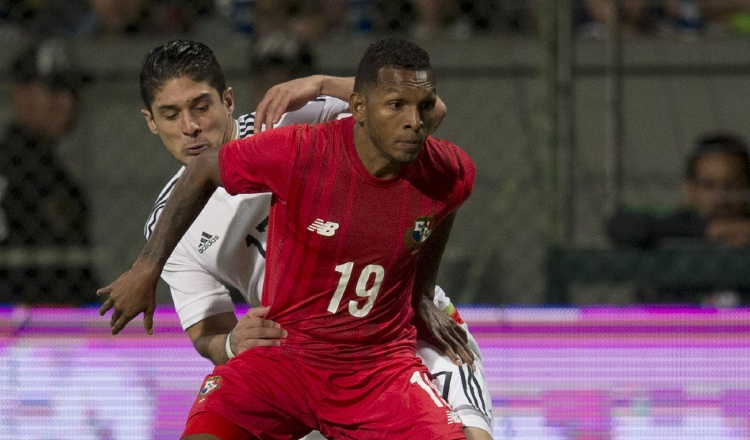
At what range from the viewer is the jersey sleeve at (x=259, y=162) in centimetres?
285

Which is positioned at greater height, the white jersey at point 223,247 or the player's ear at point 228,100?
the player's ear at point 228,100

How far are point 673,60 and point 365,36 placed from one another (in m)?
1.61

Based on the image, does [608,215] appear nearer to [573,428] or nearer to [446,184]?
[573,428]

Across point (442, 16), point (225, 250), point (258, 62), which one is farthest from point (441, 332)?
point (442, 16)

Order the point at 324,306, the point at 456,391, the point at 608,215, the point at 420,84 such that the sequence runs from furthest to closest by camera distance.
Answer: the point at 608,215, the point at 456,391, the point at 324,306, the point at 420,84

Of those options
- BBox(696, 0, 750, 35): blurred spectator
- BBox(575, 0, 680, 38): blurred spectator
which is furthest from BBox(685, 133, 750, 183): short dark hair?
BBox(696, 0, 750, 35): blurred spectator

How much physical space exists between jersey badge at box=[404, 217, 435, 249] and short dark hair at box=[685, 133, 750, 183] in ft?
9.34

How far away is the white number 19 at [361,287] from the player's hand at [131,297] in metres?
0.48

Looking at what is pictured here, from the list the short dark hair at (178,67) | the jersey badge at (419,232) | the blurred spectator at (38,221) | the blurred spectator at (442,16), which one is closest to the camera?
the jersey badge at (419,232)

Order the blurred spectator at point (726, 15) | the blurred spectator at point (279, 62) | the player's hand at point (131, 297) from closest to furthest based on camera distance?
the player's hand at point (131, 297)
the blurred spectator at point (279, 62)
the blurred spectator at point (726, 15)

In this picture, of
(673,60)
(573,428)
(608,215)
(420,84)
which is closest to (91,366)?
(573,428)

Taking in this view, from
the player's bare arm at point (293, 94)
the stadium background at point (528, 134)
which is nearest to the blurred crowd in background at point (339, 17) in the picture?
the stadium background at point (528, 134)

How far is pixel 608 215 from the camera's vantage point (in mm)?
5652

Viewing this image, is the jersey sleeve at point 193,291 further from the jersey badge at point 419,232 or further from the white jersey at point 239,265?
the jersey badge at point 419,232
